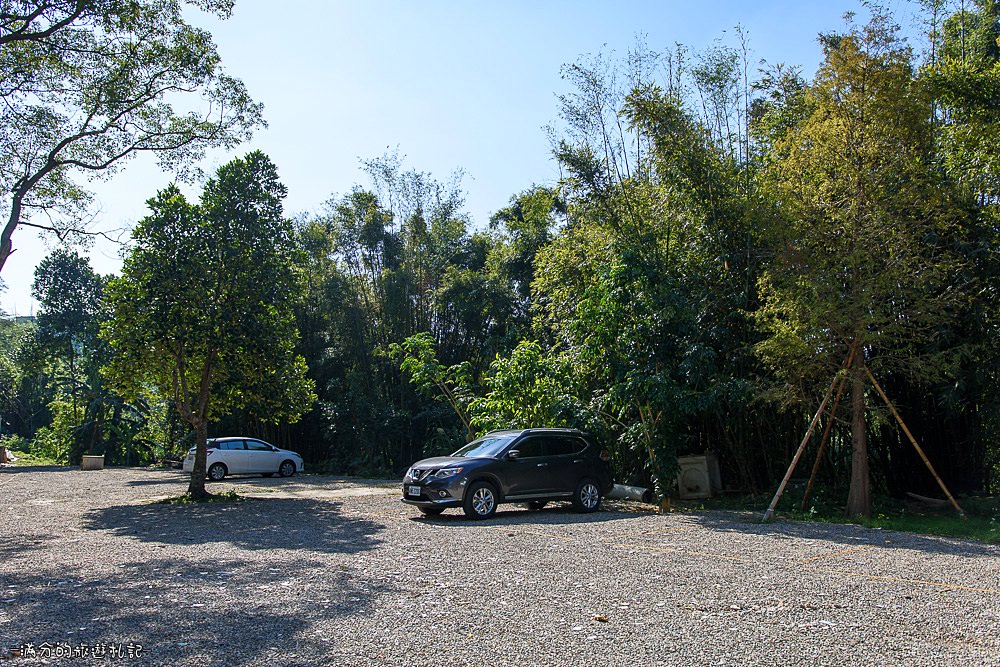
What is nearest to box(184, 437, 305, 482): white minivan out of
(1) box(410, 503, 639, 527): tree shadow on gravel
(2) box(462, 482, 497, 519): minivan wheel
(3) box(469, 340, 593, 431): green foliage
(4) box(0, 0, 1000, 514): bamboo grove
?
(4) box(0, 0, 1000, 514): bamboo grove

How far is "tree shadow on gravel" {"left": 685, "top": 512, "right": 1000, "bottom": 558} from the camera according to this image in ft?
28.1

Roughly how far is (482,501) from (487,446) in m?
1.14

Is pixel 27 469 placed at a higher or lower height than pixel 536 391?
→ lower

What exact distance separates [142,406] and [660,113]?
26.9 meters

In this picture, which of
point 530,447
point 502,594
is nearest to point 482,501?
point 530,447

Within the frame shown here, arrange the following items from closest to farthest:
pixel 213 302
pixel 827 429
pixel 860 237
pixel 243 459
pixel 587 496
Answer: pixel 860 237 → pixel 827 429 → pixel 587 496 → pixel 213 302 → pixel 243 459

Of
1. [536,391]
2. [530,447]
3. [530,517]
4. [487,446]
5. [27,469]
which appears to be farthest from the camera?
[27,469]

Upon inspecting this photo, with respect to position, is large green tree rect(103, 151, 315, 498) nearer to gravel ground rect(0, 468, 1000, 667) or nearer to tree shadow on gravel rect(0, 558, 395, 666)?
gravel ground rect(0, 468, 1000, 667)

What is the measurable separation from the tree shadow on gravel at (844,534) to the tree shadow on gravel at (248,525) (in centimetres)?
510

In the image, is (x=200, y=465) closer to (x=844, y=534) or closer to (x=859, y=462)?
(x=844, y=534)

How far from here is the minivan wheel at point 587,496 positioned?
1299cm

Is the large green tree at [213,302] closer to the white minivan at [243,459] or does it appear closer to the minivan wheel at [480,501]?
the minivan wheel at [480,501]

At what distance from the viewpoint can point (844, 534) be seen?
980cm

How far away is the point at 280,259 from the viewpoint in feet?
50.7
